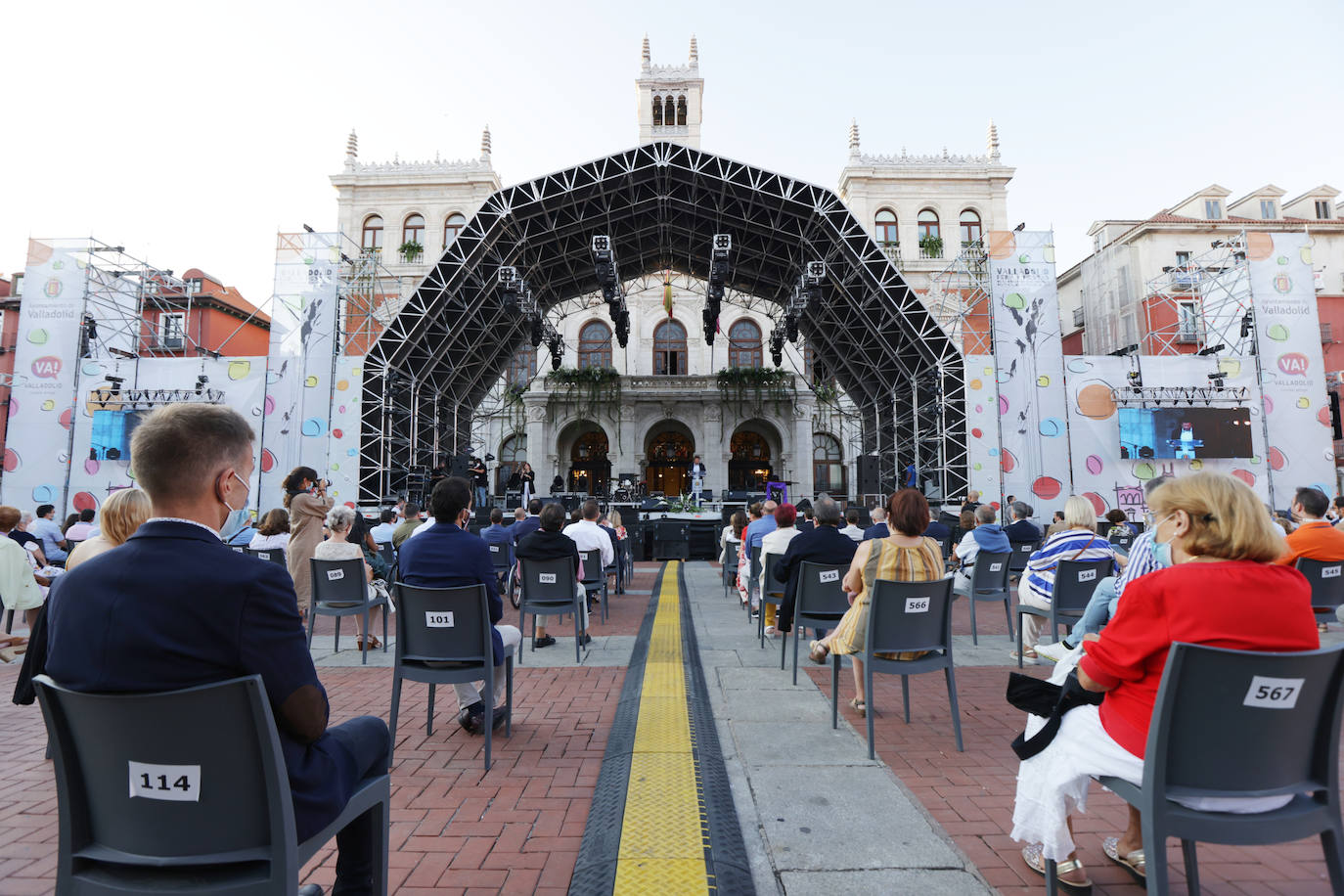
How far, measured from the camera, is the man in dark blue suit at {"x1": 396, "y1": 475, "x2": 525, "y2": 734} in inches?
150

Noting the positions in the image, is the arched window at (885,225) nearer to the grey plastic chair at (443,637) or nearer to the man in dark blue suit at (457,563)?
the man in dark blue suit at (457,563)

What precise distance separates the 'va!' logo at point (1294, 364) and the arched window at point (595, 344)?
2239 centimetres

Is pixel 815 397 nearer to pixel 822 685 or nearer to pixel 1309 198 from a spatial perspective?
pixel 822 685

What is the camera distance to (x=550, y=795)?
3031 mm

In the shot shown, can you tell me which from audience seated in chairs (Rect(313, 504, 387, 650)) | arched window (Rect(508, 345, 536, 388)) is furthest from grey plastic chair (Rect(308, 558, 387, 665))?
arched window (Rect(508, 345, 536, 388))

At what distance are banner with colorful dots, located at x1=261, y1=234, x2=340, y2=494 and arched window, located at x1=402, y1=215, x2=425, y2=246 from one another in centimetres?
1166

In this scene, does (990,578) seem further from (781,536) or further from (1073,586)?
(781,536)

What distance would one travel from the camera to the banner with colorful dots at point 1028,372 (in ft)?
55.8

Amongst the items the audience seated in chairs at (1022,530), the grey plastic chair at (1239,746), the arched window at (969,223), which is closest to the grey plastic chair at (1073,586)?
the audience seated in chairs at (1022,530)

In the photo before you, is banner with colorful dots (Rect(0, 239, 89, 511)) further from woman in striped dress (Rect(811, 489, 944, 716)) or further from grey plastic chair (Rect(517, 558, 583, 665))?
woman in striped dress (Rect(811, 489, 944, 716))

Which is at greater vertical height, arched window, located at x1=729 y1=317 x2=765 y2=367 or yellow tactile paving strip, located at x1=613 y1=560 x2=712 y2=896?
arched window, located at x1=729 y1=317 x2=765 y2=367

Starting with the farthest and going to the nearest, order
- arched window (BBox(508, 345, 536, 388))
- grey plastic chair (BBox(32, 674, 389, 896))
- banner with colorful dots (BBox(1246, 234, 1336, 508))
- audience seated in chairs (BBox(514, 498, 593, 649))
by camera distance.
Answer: arched window (BBox(508, 345, 536, 388))
banner with colorful dots (BBox(1246, 234, 1336, 508))
audience seated in chairs (BBox(514, 498, 593, 649))
grey plastic chair (BBox(32, 674, 389, 896))

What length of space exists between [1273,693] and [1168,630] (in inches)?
10.5

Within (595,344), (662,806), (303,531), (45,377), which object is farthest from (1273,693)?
(595,344)
